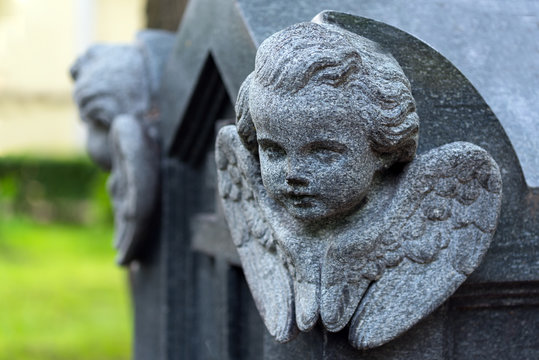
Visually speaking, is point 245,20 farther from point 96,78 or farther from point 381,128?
point 96,78

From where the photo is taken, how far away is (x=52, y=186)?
15305 millimetres

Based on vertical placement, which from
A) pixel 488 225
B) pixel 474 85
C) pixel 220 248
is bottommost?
pixel 220 248

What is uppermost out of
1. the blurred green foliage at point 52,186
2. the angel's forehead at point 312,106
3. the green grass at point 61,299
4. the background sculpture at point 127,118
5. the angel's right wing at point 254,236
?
the angel's forehead at point 312,106

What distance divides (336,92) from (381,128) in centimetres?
13

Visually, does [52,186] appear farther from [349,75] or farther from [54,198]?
[349,75]

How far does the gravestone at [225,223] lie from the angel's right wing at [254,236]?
10cm

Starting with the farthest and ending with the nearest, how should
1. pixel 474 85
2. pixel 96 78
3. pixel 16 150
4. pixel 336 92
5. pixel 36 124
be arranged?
pixel 36 124
pixel 16 150
pixel 96 78
pixel 474 85
pixel 336 92

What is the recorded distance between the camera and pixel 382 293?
1866 millimetres

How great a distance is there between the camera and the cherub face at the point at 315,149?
1.75 meters

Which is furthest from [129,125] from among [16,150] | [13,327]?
[16,150]

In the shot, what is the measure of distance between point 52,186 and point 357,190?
1417 centimetres

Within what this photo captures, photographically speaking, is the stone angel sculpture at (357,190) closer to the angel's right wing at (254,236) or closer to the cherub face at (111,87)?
the angel's right wing at (254,236)

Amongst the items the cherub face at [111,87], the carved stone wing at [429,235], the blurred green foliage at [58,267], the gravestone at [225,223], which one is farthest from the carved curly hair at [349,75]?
the blurred green foliage at [58,267]

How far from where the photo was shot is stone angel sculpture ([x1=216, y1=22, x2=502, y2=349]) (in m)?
1.76
